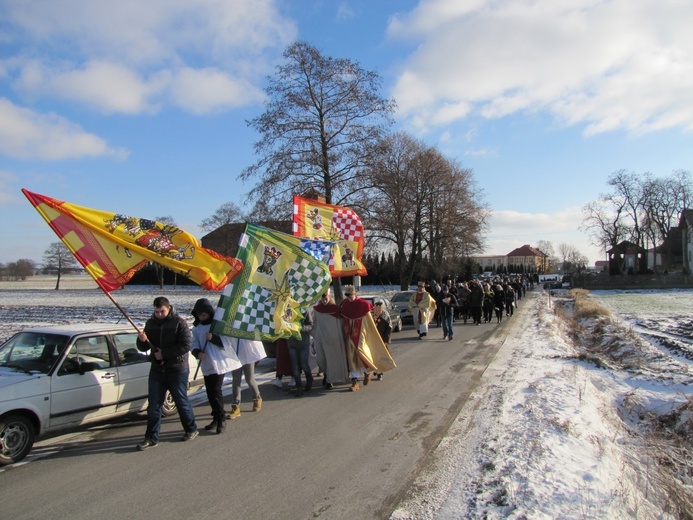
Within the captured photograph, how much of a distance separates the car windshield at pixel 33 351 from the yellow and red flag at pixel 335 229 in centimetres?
600

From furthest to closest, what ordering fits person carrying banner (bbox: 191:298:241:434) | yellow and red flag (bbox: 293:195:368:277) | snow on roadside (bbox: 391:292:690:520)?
yellow and red flag (bbox: 293:195:368:277) → person carrying banner (bbox: 191:298:241:434) → snow on roadside (bbox: 391:292:690:520)

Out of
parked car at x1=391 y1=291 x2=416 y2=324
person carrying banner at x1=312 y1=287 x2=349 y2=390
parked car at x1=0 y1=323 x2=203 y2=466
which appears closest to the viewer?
parked car at x1=0 y1=323 x2=203 y2=466

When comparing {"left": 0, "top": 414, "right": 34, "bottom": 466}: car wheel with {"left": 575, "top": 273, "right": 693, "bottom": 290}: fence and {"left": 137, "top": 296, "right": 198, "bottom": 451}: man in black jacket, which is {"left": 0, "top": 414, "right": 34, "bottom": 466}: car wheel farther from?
{"left": 575, "top": 273, "right": 693, "bottom": 290}: fence

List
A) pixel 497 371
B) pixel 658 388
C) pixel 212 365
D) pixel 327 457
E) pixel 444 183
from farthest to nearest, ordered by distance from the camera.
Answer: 1. pixel 444 183
2. pixel 497 371
3. pixel 658 388
4. pixel 212 365
5. pixel 327 457

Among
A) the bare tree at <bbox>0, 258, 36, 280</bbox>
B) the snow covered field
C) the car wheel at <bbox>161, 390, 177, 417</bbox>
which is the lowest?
the snow covered field

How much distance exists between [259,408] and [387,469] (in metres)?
3.05

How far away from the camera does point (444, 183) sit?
41.3 m

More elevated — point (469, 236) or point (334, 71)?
point (334, 71)

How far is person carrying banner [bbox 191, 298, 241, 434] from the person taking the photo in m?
6.45

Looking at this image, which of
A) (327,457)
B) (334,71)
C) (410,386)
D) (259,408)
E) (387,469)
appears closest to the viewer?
(387,469)

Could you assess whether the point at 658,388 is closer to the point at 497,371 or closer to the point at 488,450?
Answer: the point at 497,371

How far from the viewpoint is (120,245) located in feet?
19.8

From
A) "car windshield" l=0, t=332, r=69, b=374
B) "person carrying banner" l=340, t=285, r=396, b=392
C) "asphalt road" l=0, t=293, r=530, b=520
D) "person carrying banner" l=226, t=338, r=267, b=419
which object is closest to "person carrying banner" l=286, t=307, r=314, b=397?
"asphalt road" l=0, t=293, r=530, b=520

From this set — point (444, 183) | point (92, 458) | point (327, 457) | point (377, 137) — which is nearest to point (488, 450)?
point (327, 457)
